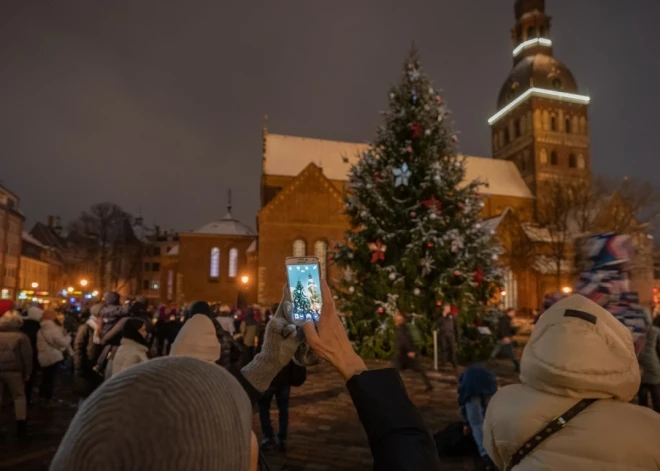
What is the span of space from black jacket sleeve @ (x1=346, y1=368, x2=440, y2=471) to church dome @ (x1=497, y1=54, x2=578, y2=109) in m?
63.3

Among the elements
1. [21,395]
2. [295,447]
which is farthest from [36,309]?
[295,447]

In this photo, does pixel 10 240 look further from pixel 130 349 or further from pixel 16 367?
pixel 130 349

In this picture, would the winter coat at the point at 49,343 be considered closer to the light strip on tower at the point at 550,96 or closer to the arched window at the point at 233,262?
the arched window at the point at 233,262

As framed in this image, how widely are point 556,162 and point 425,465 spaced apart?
61932 mm

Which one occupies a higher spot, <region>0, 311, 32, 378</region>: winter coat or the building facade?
the building facade

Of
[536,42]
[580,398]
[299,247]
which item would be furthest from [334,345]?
[536,42]

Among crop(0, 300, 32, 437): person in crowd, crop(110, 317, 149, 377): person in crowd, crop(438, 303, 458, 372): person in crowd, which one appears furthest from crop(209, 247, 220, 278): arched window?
crop(110, 317, 149, 377): person in crowd

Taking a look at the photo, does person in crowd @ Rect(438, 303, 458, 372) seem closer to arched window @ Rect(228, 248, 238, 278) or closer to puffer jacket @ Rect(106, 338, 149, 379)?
puffer jacket @ Rect(106, 338, 149, 379)

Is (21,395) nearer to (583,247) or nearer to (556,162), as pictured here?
(583,247)

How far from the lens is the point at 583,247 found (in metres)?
3.94

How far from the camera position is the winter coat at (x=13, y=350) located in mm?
6855

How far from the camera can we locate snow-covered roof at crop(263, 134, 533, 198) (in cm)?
4453

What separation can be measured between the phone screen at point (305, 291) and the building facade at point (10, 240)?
50.2 meters

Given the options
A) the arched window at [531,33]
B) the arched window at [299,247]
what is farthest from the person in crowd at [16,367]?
the arched window at [531,33]
